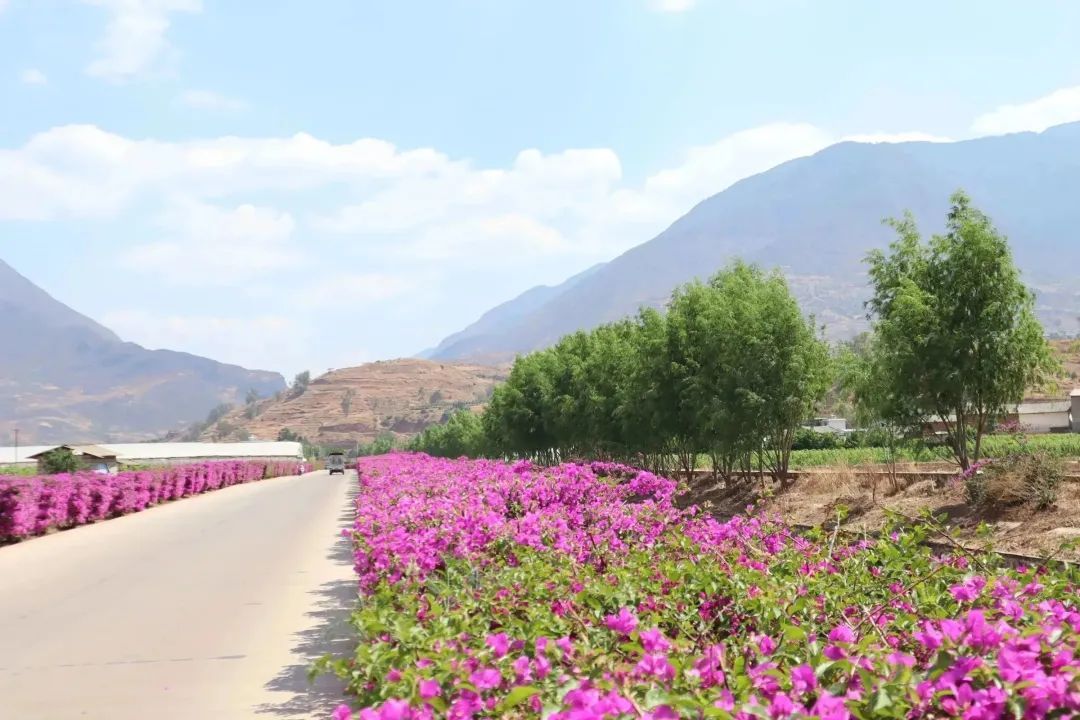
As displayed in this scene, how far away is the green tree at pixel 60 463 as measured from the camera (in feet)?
162

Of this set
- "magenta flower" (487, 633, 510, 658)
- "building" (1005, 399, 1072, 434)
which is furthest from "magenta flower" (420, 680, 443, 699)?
"building" (1005, 399, 1072, 434)

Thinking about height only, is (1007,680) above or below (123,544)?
above

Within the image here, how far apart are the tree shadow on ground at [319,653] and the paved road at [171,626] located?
2 cm

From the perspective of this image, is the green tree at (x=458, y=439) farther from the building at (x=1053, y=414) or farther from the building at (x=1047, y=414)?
the building at (x=1047, y=414)

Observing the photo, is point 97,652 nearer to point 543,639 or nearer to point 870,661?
point 543,639

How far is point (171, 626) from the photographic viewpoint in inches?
351

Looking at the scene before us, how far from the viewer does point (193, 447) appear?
127125 mm

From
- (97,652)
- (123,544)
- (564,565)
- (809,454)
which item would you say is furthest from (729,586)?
(809,454)

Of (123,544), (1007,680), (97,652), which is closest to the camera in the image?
(1007,680)

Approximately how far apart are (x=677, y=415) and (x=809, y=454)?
1904cm

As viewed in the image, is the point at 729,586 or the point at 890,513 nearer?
the point at 729,586

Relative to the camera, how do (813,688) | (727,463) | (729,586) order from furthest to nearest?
(727,463)
(729,586)
(813,688)

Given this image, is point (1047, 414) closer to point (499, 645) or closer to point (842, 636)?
point (842, 636)

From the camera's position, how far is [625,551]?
5977 millimetres
